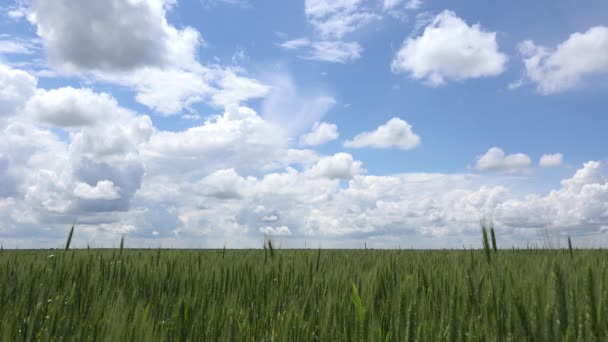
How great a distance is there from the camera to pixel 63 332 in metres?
1.93

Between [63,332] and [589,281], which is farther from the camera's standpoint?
[63,332]

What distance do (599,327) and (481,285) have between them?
96 cm

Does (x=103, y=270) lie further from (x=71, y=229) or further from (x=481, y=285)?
(x=481, y=285)

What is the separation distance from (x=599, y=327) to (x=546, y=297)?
285 millimetres

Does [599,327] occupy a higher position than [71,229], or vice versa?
[71,229]

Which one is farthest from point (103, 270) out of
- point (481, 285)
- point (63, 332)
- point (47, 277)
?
point (481, 285)

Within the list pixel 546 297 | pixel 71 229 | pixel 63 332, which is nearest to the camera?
pixel 546 297

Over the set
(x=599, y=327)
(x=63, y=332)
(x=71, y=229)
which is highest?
(x=71, y=229)

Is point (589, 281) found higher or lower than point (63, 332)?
higher

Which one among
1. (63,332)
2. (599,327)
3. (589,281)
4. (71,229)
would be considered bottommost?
(63,332)

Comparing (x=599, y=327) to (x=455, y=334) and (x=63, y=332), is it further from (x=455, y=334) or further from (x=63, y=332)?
(x=63, y=332)

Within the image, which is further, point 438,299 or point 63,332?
point 438,299

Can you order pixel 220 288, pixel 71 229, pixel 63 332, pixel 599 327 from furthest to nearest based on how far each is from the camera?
pixel 71 229 → pixel 220 288 → pixel 63 332 → pixel 599 327

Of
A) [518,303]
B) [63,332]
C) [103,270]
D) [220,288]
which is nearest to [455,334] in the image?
[518,303]
